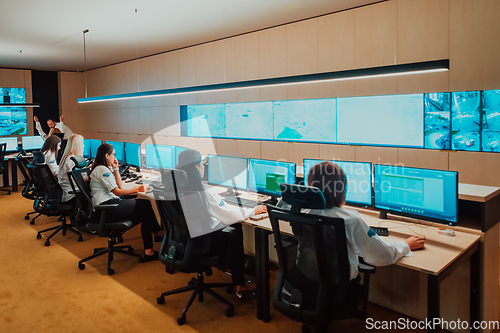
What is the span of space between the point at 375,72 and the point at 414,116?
1.95 meters

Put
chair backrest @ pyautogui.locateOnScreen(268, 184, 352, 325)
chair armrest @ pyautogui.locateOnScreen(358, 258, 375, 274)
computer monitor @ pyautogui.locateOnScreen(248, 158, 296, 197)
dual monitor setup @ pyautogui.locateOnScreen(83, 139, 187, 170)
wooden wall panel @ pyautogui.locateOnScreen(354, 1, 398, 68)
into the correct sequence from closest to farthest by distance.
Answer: chair backrest @ pyautogui.locateOnScreen(268, 184, 352, 325) < chair armrest @ pyautogui.locateOnScreen(358, 258, 375, 274) < computer monitor @ pyautogui.locateOnScreen(248, 158, 296, 197) < wooden wall panel @ pyautogui.locateOnScreen(354, 1, 398, 68) < dual monitor setup @ pyautogui.locateOnScreen(83, 139, 187, 170)

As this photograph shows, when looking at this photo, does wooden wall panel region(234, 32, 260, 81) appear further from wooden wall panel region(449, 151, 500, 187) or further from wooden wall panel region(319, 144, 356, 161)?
wooden wall panel region(449, 151, 500, 187)

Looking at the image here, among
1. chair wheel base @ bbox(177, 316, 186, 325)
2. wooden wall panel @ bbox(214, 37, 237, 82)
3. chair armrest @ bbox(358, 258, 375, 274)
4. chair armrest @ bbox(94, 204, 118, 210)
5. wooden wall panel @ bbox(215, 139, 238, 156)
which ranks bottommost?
chair wheel base @ bbox(177, 316, 186, 325)

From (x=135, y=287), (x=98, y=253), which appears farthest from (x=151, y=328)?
(x=98, y=253)

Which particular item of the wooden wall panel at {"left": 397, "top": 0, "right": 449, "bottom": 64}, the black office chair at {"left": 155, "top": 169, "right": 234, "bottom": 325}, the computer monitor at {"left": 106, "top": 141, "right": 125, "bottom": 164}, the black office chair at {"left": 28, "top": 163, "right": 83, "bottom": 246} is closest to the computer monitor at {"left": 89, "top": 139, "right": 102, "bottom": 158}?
the computer monitor at {"left": 106, "top": 141, "right": 125, "bottom": 164}

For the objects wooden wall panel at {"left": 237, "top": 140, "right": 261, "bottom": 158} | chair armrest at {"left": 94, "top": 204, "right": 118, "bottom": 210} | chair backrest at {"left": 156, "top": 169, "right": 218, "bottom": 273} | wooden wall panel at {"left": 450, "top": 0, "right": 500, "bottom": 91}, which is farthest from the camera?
wooden wall panel at {"left": 237, "top": 140, "right": 261, "bottom": 158}

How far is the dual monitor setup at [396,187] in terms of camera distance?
8.27 ft

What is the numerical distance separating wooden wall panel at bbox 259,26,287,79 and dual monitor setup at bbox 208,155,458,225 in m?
2.62

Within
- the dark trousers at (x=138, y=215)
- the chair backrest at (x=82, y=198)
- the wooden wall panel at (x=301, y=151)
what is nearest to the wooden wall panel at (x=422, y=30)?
the wooden wall panel at (x=301, y=151)

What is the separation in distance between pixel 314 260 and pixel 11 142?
9.13 metres

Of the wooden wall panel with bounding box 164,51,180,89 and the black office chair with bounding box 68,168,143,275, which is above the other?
the wooden wall panel with bounding box 164,51,180,89

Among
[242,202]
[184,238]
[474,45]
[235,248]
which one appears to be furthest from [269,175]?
[474,45]

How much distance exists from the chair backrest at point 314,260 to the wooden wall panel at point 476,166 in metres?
2.79

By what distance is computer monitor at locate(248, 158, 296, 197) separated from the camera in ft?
11.5
